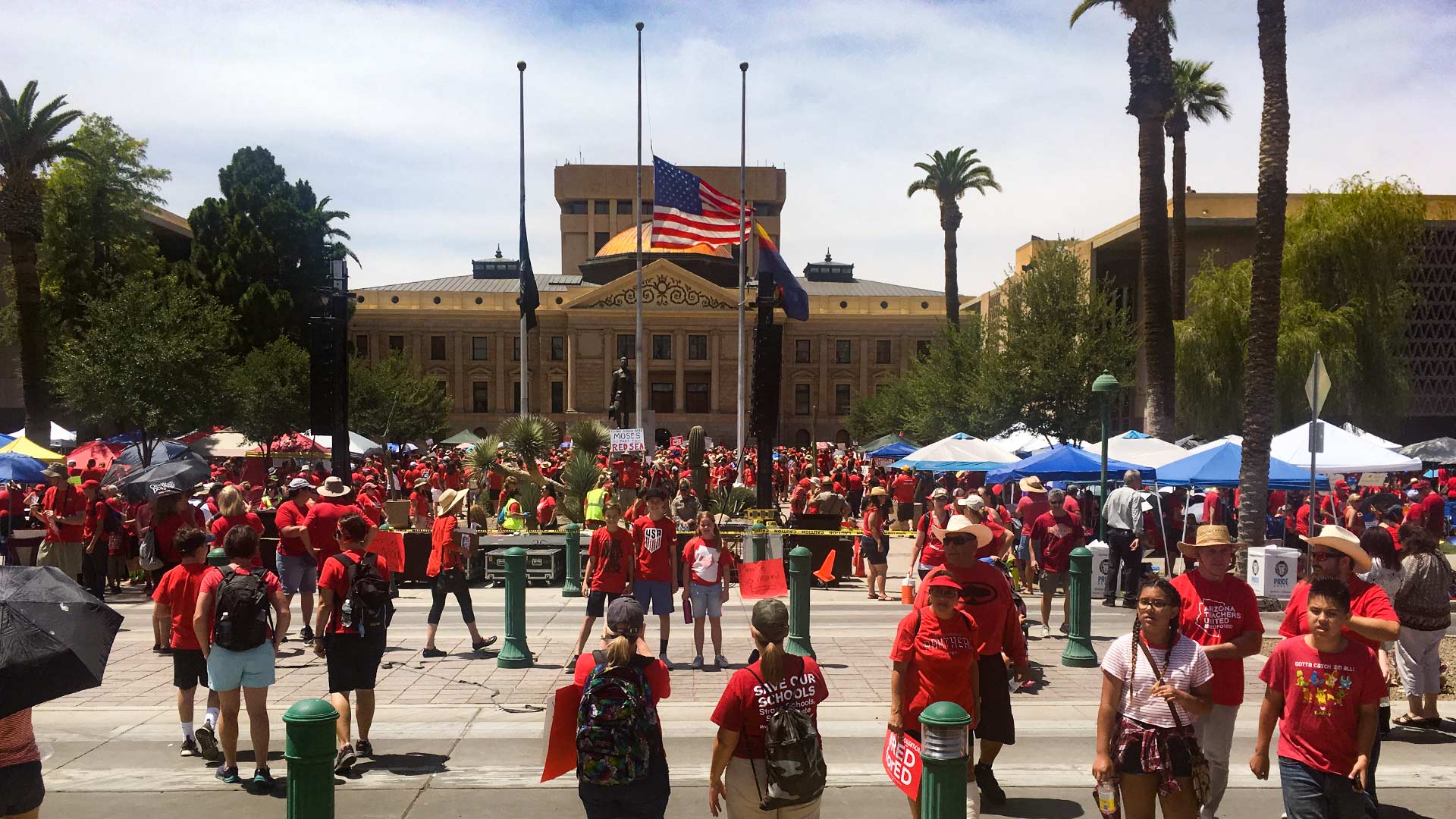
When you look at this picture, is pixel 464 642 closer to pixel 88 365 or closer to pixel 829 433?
pixel 88 365

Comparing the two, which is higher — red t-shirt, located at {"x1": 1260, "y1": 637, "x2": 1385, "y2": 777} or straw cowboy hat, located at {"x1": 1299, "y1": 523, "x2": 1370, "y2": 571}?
straw cowboy hat, located at {"x1": 1299, "y1": 523, "x2": 1370, "y2": 571}

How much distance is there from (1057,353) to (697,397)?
49.6 metres

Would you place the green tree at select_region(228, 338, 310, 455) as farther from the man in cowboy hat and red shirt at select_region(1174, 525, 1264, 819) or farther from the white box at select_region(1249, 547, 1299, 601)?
the man in cowboy hat and red shirt at select_region(1174, 525, 1264, 819)

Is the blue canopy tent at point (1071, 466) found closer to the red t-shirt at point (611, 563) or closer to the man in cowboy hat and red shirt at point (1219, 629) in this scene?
the red t-shirt at point (611, 563)

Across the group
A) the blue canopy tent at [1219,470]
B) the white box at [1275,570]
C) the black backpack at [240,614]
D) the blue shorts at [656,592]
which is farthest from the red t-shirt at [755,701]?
the blue canopy tent at [1219,470]

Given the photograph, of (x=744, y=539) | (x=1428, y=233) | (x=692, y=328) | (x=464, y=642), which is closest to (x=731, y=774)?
(x=464, y=642)

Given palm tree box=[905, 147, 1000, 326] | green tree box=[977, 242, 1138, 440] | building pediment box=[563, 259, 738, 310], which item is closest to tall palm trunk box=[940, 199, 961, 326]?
palm tree box=[905, 147, 1000, 326]

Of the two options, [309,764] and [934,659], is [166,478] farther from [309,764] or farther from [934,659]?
[934,659]

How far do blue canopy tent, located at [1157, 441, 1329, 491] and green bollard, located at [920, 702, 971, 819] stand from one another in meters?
14.8

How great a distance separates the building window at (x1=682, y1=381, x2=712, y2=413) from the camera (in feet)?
255

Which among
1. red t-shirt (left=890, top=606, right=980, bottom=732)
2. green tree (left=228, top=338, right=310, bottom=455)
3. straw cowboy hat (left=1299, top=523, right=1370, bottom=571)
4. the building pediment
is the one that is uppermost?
the building pediment

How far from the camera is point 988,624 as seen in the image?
6.03 meters

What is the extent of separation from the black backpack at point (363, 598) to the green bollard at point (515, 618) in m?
3.21

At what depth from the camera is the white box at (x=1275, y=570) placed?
13.2 m
